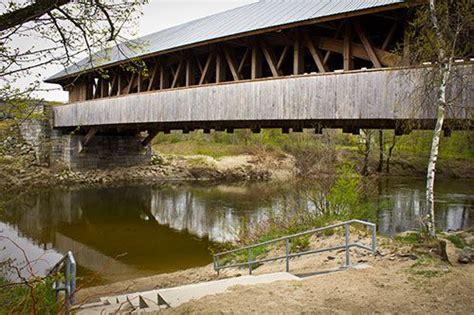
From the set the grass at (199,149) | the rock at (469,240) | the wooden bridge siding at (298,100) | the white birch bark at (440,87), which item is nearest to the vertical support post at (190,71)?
the wooden bridge siding at (298,100)

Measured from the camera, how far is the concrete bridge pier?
2038cm

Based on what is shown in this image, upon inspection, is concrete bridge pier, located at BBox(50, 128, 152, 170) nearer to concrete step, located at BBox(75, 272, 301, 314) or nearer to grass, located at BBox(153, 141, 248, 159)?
grass, located at BBox(153, 141, 248, 159)

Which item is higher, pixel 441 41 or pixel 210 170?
pixel 441 41

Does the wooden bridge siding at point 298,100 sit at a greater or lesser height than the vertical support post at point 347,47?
lesser

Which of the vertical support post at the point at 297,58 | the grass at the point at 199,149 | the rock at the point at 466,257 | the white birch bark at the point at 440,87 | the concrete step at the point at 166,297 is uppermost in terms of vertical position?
the vertical support post at the point at 297,58

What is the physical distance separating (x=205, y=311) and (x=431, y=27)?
5.44 m

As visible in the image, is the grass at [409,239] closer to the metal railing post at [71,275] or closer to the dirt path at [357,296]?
the dirt path at [357,296]

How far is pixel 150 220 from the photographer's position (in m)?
14.0

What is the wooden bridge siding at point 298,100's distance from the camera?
8102 mm

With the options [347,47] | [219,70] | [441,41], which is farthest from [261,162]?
[441,41]

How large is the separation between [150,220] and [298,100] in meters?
7.14

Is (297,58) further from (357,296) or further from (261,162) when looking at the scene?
(261,162)

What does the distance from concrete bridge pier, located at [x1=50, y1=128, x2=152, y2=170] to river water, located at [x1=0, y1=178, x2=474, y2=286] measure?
8.12ft

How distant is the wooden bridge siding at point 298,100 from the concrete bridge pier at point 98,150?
7.33 metres
